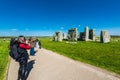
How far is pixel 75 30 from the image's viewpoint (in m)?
42.6

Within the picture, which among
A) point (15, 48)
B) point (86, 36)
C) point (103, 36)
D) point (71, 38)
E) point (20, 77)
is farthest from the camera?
point (71, 38)

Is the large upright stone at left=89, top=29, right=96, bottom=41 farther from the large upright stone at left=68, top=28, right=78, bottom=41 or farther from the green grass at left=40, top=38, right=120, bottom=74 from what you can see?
the green grass at left=40, top=38, right=120, bottom=74

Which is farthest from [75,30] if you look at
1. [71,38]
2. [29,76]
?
[29,76]

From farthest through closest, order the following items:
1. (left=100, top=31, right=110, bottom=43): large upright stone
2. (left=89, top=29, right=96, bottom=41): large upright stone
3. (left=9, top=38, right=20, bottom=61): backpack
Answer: (left=89, top=29, right=96, bottom=41): large upright stone, (left=100, top=31, right=110, bottom=43): large upright stone, (left=9, top=38, right=20, bottom=61): backpack

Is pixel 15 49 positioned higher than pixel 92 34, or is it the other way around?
pixel 92 34

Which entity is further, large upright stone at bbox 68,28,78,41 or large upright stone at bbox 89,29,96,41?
large upright stone at bbox 68,28,78,41

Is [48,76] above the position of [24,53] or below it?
below

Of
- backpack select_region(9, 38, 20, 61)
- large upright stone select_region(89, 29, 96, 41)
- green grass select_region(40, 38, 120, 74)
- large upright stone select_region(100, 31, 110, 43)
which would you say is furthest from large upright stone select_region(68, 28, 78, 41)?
backpack select_region(9, 38, 20, 61)

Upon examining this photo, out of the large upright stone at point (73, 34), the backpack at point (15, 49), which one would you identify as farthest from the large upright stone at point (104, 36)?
the backpack at point (15, 49)

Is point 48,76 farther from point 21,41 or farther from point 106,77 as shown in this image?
point 106,77

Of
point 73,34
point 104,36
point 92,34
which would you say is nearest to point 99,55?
point 104,36

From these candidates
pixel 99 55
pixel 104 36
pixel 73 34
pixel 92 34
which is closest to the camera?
pixel 99 55

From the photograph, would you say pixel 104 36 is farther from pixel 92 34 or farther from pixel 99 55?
pixel 99 55

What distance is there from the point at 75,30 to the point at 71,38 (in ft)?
7.68
